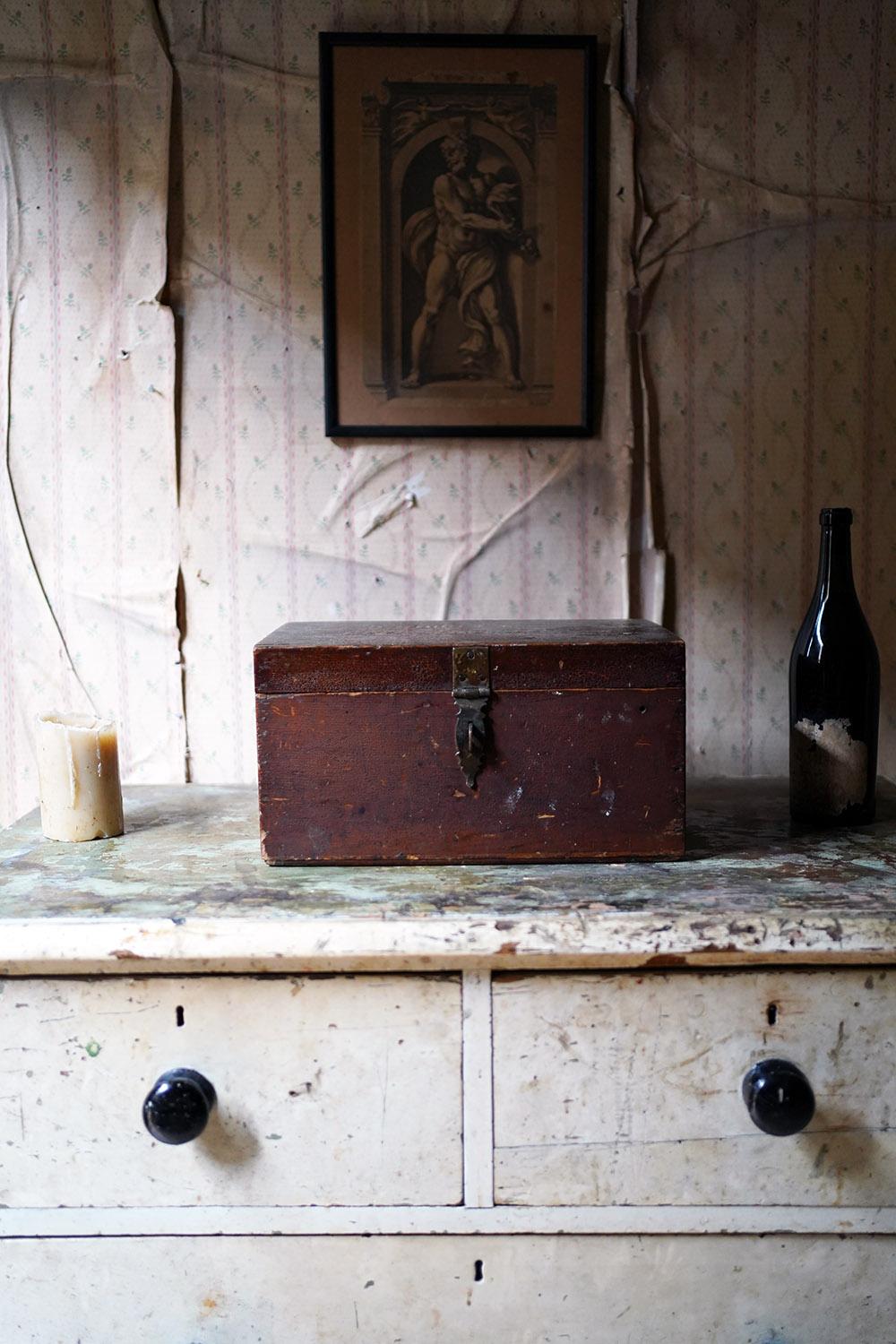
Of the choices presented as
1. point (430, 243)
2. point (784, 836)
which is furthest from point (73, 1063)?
point (430, 243)

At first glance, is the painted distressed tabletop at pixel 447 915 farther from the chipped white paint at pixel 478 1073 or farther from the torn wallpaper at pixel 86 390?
the torn wallpaper at pixel 86 390

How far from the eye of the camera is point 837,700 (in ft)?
3.93

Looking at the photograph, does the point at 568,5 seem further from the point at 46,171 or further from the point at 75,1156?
the point at 75,1156

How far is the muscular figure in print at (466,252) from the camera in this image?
1.40m

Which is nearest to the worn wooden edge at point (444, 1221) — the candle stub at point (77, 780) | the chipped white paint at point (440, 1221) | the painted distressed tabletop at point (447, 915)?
the chipped white paint at point (440, 1221)

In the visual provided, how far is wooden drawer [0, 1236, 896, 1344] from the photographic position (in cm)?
96

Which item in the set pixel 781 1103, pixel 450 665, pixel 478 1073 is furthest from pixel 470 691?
pixel 781 1103

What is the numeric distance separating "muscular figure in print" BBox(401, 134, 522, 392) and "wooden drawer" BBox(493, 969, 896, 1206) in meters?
0.90

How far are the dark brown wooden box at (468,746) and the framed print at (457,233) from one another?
0.52m

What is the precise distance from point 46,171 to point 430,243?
55 cm

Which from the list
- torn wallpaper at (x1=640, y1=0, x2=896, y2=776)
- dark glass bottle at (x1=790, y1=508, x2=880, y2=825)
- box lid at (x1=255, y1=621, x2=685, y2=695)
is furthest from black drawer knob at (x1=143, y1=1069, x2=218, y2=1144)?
torn wallpaper at (x1=640, y1=0, x2=896, y2=776)

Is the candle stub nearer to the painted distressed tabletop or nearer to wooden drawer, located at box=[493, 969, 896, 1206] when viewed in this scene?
the painted distressed tabletop

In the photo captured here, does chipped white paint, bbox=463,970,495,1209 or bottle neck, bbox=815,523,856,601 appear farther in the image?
bottle neck, bbox=815,523,856,601

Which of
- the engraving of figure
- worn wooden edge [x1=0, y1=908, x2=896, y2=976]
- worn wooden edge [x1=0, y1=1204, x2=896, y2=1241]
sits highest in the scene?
the engraving of figure
